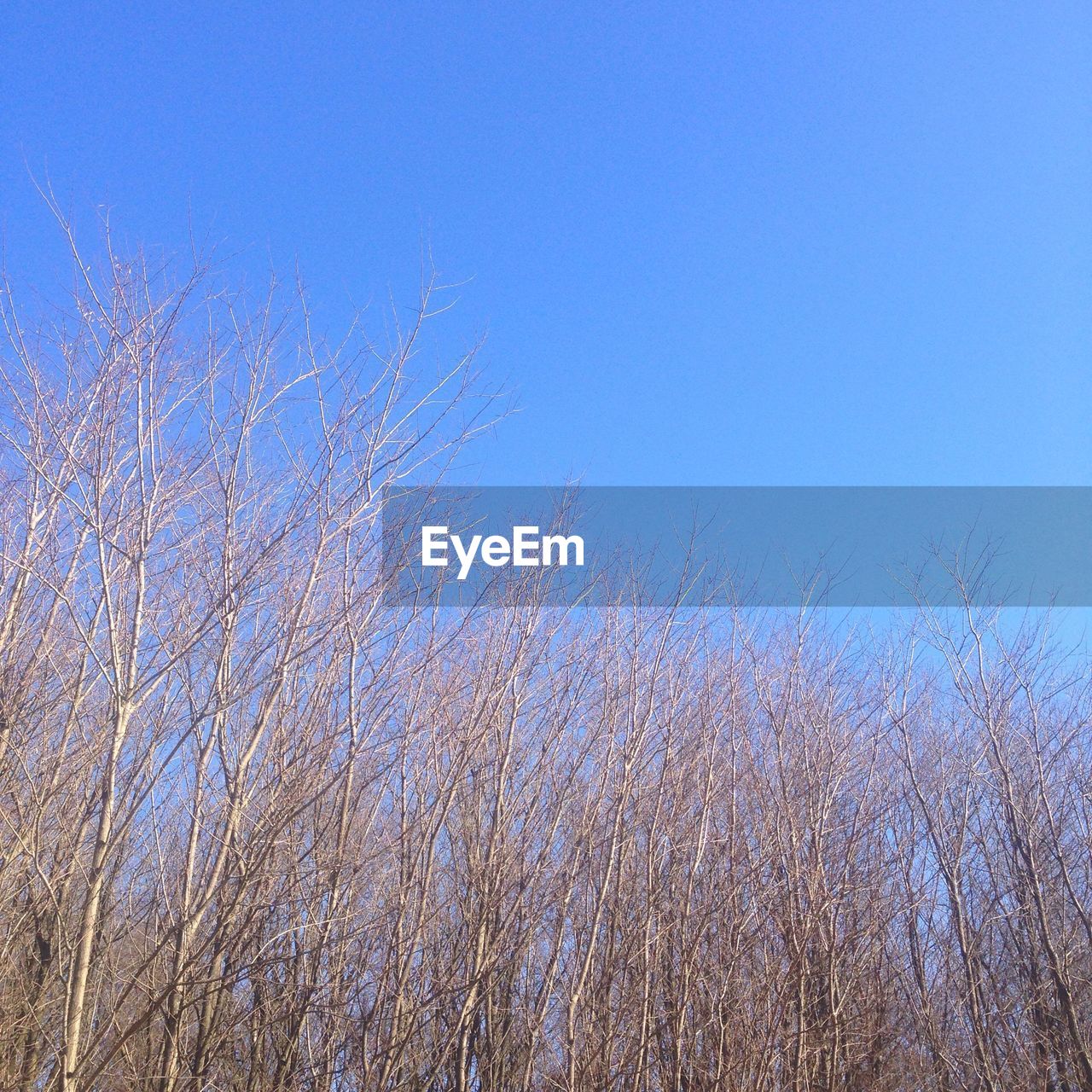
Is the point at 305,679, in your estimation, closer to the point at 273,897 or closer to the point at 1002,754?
the point at 273,897

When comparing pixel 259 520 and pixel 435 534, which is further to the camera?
pixel 435 534

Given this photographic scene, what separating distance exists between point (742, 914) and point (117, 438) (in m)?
4.69

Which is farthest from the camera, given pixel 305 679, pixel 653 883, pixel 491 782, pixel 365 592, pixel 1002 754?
pixel 1002 754

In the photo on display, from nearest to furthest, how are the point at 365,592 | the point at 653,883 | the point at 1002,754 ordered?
1. the point at 365,592
2. the point at 653,883
3. the point at 1002,754

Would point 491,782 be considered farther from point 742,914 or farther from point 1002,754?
point 1002,754

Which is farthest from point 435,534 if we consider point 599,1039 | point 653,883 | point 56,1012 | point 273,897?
point 56,1012

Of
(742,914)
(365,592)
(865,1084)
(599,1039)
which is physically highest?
(365,592)

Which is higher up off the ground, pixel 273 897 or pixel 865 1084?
pixel 273 897

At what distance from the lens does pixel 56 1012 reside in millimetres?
5828

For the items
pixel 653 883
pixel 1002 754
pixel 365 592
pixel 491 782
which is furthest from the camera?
pixel 1002 754

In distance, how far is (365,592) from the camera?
15.5 feet

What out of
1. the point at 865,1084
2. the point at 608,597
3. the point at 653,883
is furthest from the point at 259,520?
the point at 865,1084

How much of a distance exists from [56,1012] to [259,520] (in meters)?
3.48

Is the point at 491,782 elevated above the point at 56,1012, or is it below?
above
